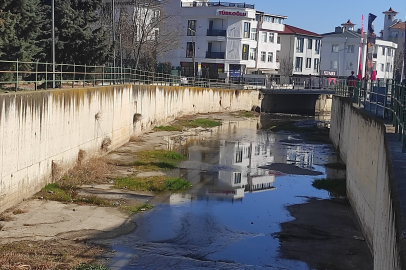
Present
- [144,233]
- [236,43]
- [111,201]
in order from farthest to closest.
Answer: [236,43]
[111,201]
[144,233]

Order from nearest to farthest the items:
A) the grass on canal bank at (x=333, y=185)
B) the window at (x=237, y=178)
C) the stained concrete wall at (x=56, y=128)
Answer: the stained concrete wall at (x=56, y=128) < the grass on canal bank at (x=333, y=185) < the window at (x=237, y=178)

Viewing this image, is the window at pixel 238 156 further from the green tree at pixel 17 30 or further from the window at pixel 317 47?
the window at pixel 317 47

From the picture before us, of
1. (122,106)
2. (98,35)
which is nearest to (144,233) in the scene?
(122,106)

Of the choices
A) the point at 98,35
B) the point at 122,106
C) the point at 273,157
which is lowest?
the point at 273,157

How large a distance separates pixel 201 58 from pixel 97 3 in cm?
4525

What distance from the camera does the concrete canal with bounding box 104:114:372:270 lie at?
1363 centimetres

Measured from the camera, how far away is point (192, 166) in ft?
88.6

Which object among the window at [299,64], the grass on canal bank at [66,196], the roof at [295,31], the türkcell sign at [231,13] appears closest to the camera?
the grass on canal bank at [66,196]

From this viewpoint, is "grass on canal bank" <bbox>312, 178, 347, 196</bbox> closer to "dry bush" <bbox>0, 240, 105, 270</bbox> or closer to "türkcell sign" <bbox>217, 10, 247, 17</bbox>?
"dry bush" <bbox>0, 240, 105, 270</bbox>

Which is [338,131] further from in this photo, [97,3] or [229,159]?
[97,3]

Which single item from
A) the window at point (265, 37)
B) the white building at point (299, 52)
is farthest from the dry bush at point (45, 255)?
the white building at point (299, 52)

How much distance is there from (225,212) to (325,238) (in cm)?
365

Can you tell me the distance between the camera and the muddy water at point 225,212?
13609 mm

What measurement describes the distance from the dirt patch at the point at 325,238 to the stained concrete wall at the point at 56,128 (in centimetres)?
730
